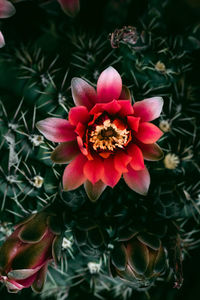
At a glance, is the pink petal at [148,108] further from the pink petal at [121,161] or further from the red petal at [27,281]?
the red petal at [27,281]

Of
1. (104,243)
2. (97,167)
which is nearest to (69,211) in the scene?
(104,243)

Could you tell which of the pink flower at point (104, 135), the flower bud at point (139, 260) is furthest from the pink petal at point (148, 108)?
the flower bud at point (139, 260)

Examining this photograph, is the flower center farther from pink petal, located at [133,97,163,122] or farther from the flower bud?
the flower bud

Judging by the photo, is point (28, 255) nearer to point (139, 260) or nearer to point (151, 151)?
point (139, 260)

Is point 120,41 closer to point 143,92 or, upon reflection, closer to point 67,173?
point 143,92

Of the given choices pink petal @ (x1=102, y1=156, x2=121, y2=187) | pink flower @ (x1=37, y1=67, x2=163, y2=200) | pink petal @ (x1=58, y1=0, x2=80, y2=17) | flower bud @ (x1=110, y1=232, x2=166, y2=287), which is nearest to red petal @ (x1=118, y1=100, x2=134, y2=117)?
pink flower @ (x1=37, y1=67, x2=163, y2=200)

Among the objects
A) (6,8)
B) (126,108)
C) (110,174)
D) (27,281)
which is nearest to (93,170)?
(110,174)
